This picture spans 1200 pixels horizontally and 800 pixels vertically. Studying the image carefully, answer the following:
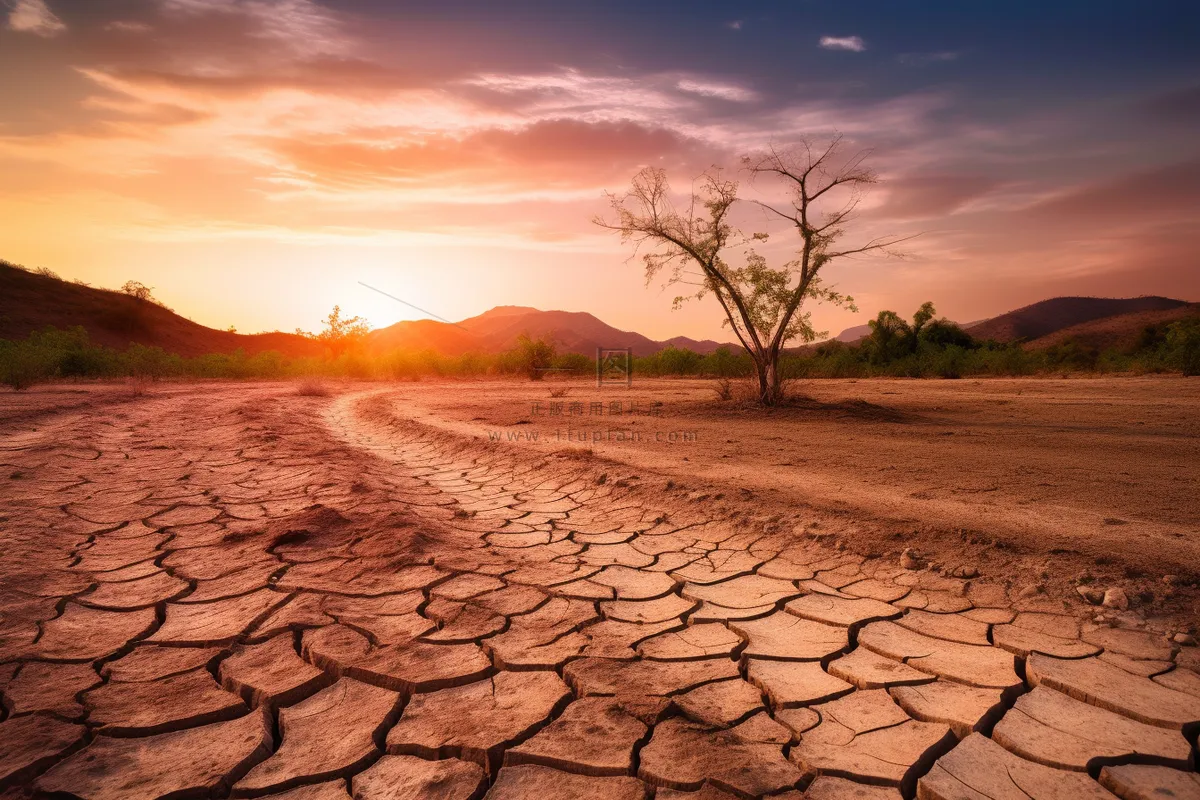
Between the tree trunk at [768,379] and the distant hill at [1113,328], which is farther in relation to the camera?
the distant hill at [1113,328]

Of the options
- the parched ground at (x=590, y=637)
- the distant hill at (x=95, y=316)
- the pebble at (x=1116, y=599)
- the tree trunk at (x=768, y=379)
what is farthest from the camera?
the distant hill at (x=95, y=316)

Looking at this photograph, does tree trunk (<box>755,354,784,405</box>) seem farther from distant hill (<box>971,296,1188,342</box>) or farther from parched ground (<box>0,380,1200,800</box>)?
distant hill (<box>971,296,1188,342</box>)

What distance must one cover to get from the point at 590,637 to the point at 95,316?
53.5m

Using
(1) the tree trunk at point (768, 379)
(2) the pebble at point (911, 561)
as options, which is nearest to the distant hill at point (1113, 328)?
(1) the tree trunk at point (768, 379)

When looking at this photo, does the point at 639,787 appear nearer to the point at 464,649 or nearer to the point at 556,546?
the point at 464,649

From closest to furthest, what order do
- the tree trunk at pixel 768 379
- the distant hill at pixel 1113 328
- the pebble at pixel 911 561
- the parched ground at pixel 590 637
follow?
the parched ground at pixel 590 637
the pebble at pixel 911 561
the tree trunk at pixel 768 379
the distant hill at pixel 1113 328

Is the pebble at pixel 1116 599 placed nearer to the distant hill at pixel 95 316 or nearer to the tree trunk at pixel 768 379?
the tree trunk at pixel 768 379

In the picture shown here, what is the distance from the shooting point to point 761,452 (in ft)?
18.4

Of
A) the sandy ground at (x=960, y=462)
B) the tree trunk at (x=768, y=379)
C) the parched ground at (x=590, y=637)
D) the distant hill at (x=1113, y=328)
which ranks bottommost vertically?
the parched ground at (x=590, y=637)

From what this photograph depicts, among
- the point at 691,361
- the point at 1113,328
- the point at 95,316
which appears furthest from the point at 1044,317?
the point at 95,316

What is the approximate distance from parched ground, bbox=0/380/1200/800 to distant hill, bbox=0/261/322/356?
4409 cm

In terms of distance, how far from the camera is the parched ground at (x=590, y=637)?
145 cm

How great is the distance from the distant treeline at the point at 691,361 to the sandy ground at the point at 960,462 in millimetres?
3703

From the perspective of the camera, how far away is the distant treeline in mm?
13367
